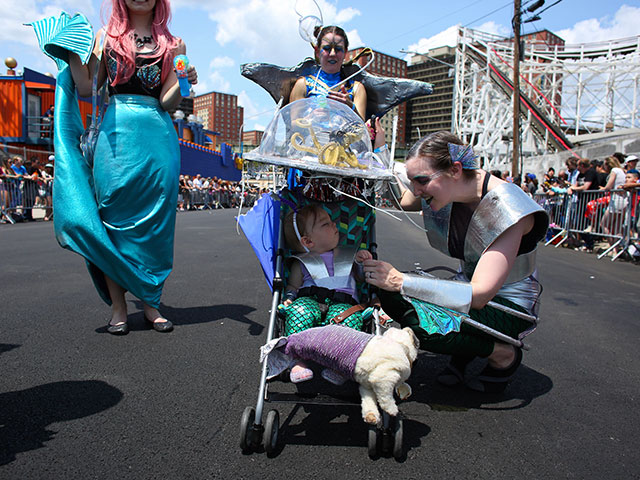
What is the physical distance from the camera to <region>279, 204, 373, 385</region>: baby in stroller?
2.39 m

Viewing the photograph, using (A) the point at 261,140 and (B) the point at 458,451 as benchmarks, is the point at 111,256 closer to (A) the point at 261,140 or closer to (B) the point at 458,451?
(A) the point at 261,140

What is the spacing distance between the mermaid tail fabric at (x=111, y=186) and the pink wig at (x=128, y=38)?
170mm

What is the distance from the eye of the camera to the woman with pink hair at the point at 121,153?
10.6 ft

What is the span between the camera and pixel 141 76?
3.33 m

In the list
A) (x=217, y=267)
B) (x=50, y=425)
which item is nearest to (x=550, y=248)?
(x=217, y=267)

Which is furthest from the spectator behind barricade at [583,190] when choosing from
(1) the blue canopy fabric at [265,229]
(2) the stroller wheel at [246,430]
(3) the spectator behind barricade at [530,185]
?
(2) the stroller wheel at [246,430]

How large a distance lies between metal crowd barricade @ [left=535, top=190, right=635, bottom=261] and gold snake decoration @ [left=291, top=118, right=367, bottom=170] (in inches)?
325

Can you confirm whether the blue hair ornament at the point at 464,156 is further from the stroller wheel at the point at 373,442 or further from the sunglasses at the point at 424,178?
the stroller wheel at the point at 373,442

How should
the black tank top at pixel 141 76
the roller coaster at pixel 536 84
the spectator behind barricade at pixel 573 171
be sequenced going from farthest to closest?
the roller coaster at pixel 536 84
the spectator behind barricade at pixel 573 171
the black tank top at pixel 141 76

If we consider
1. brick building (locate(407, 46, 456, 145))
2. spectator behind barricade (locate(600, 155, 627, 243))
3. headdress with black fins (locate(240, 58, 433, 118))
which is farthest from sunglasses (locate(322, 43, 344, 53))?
brick building (locate(407, 46, 456, 145))

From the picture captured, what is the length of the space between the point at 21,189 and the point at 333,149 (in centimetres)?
1346

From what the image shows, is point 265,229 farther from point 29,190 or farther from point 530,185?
point 530,185

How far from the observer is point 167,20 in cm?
347

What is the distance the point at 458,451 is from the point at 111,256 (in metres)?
2.54
